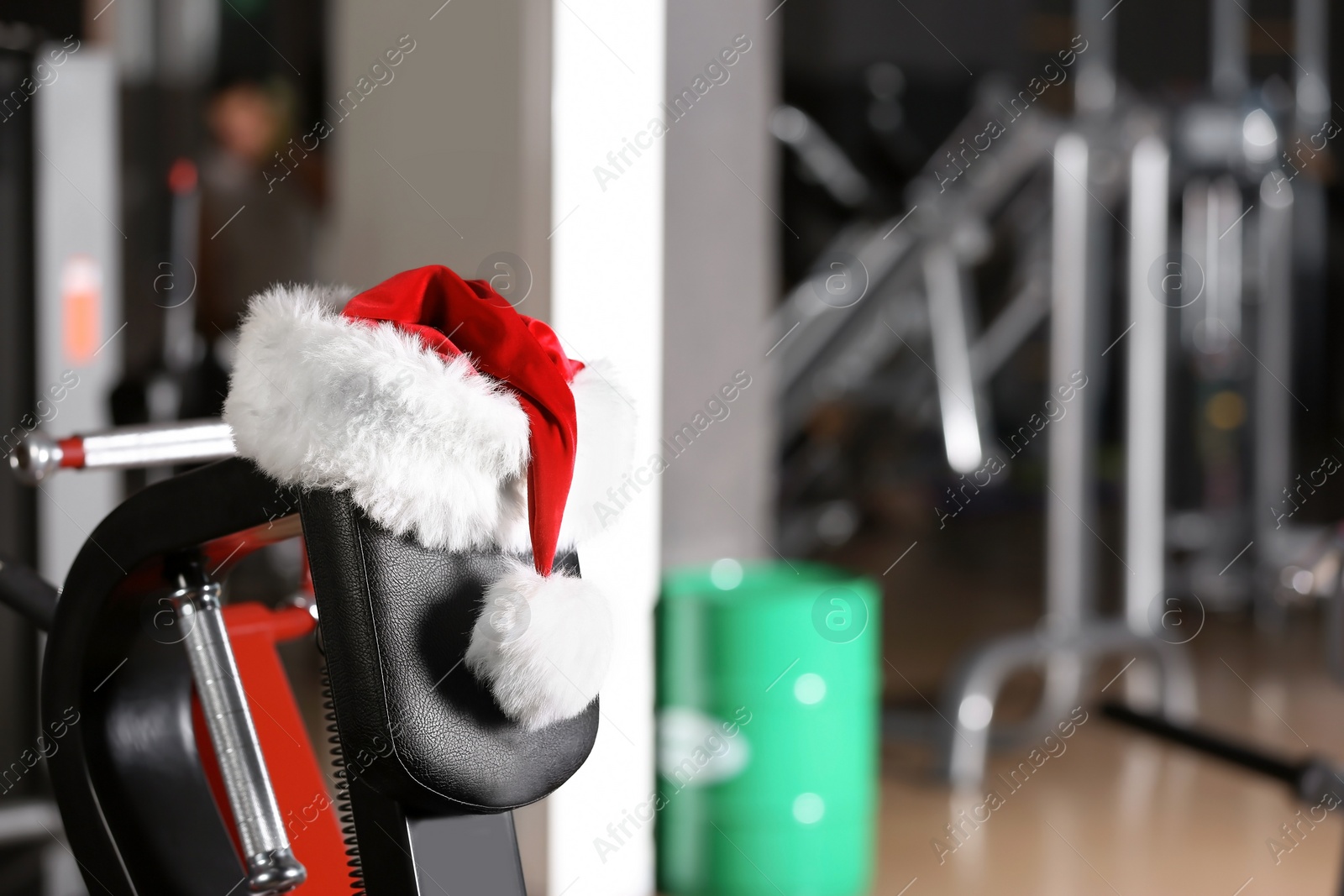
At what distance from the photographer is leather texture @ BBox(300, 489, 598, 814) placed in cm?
74

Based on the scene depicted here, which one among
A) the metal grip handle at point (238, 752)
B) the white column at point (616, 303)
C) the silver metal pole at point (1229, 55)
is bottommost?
the metal grip handle at point (238, 752)

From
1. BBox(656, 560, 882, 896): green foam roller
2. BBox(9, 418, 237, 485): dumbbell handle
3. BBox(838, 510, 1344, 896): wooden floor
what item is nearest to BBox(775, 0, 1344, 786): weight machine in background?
BBox(838, 510, 1344, 896): wooden floor

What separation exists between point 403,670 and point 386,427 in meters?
0.15

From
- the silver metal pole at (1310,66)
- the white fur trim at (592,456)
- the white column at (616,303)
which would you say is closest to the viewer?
the white fur trim at (592,456)

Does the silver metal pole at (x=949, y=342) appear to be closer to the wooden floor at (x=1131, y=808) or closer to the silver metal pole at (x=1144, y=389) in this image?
the wooden floor at (x=1131, y=808)

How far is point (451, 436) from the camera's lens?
2.46 ft

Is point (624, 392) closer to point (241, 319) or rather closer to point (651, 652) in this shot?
point (241, 319)

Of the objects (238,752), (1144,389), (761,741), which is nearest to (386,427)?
→ (238,752)

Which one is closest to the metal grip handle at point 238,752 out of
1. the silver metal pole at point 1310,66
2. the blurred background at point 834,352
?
the blurred background at point 834,352

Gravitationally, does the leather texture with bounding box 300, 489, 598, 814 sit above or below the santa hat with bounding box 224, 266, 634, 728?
below

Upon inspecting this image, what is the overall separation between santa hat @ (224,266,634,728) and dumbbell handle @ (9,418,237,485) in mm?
165

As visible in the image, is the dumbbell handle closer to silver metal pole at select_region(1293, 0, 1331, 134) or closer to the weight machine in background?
the weight machine in background

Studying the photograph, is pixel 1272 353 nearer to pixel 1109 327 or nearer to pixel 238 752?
pixel 1109 327

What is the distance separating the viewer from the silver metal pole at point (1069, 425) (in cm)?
286
